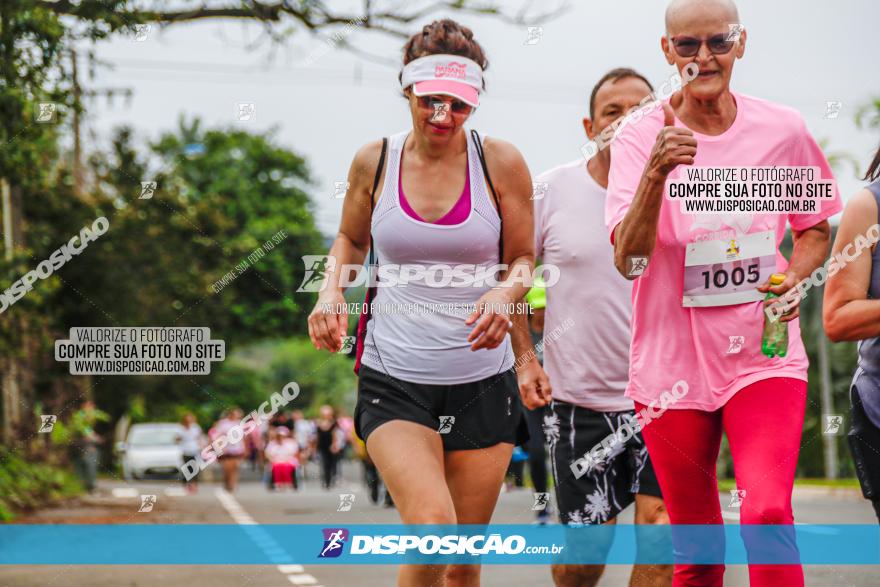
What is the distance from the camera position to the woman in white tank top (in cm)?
430

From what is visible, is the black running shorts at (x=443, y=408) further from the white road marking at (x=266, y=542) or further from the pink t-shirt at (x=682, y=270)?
the white road marking at (x=266, y=542)

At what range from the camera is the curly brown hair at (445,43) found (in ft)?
14.5

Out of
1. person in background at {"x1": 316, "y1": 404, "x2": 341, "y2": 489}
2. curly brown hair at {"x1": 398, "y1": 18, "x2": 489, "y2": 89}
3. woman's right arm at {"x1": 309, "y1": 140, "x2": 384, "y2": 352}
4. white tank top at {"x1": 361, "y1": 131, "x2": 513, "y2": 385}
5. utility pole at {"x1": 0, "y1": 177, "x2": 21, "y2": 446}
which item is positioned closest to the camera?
woman's right arm at {"x1": 309, "y1": 140, "x2": 384, "y2": 352}

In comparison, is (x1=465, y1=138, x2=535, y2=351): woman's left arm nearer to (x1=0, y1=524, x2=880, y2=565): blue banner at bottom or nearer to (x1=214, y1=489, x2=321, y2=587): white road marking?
(x1=0, y1=524, x2=880, y2=565): blue banner at bottom

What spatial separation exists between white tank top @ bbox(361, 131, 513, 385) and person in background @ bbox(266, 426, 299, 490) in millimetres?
19363

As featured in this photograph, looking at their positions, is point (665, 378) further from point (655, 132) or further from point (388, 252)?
point (388, 252)

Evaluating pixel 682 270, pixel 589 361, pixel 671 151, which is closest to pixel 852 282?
pixel 682 270

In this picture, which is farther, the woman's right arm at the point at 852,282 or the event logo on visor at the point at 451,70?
the event logo on visor at the point at 451,70

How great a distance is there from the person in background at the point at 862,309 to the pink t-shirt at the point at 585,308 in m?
1.64

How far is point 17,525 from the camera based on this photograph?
12.4m

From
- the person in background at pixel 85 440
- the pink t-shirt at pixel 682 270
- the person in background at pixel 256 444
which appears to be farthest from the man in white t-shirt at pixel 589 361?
the person in background at pixel 256 444

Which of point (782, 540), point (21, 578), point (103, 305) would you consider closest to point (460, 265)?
point (782, 540)

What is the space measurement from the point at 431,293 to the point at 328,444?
2030cm

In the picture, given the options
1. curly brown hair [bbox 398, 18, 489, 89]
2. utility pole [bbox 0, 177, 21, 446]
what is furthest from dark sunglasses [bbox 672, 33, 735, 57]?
utility pole [bbox 0, 177, 21, 446]
